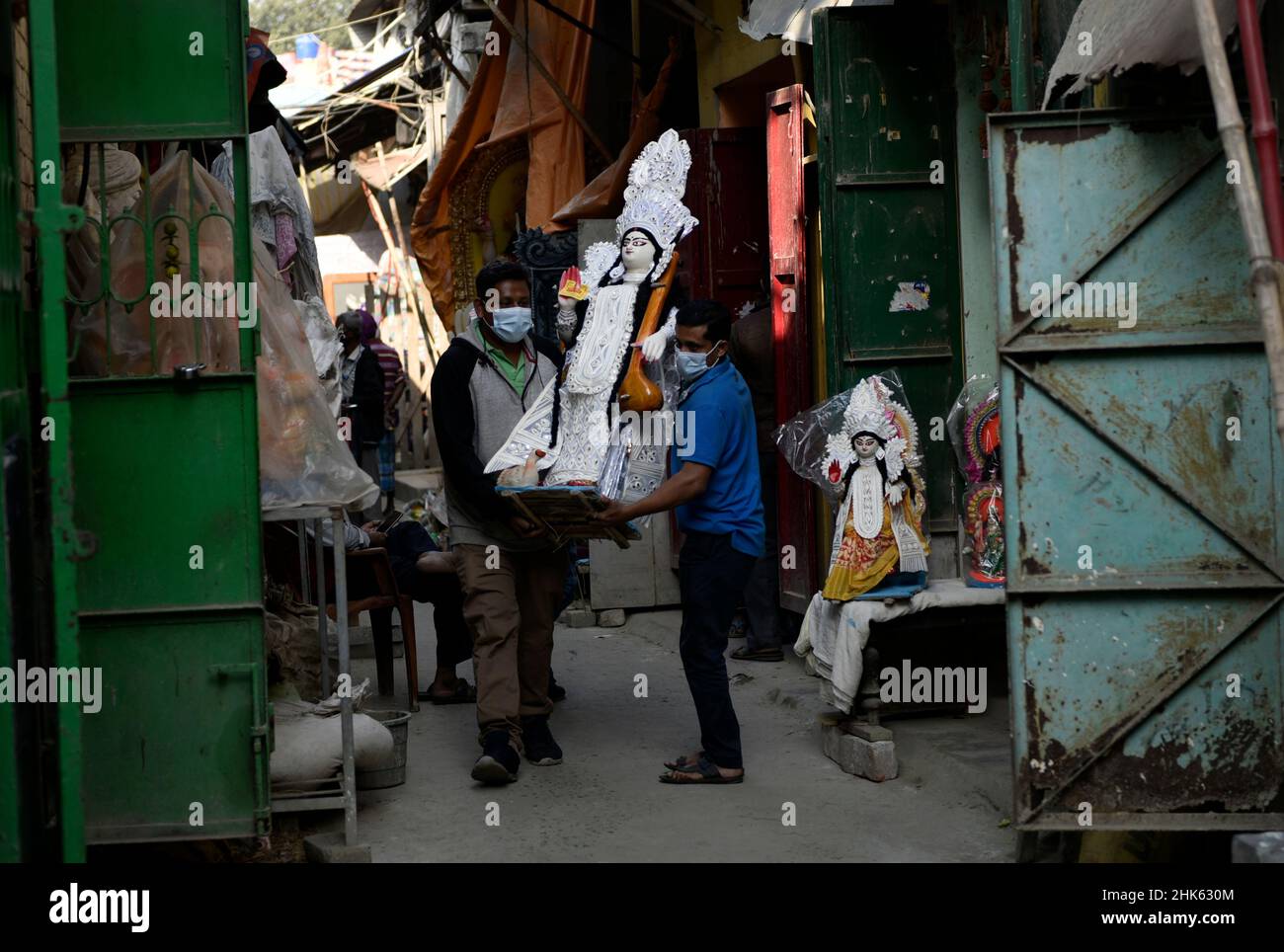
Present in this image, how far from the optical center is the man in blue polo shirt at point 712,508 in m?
5.89

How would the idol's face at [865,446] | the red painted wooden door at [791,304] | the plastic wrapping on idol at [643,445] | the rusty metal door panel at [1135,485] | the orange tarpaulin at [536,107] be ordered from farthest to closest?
the orange tarpaulin at [536,107]
the red painted wooden door at [791,304]
the idol's face at [865,446]
the plastic wrapping on idol at [643,445]
the rusty metal door panel at [1135,485]

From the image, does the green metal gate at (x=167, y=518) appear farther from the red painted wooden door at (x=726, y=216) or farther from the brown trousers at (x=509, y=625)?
the red painted wooden door at (x=726, y=216)

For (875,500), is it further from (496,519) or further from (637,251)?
(496,519)

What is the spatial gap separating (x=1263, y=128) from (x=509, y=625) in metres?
3.57

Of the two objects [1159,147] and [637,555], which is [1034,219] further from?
[637,555]

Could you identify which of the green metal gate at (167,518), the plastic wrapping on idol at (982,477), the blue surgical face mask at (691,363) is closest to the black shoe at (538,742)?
the blue surgical face mask at (691,363)

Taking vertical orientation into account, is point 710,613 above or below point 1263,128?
below

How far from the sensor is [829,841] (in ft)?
17.7

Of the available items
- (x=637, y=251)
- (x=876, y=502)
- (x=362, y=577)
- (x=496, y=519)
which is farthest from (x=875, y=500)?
(x=362, y=577)

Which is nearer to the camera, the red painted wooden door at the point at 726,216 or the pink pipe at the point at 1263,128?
the pink pipe at the point at 1263,128

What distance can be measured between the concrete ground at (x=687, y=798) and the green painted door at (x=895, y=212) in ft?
4.82

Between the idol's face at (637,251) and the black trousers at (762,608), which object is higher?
the idol's face at (637,251)

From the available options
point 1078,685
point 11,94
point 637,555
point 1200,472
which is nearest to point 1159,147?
point 1200,472

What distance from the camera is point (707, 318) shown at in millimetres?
5934
